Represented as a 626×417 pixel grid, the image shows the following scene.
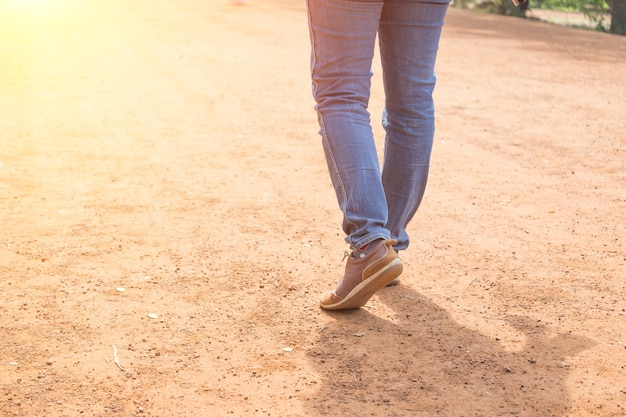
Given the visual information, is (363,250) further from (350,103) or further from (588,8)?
(588,8)

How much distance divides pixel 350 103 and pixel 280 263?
97cm

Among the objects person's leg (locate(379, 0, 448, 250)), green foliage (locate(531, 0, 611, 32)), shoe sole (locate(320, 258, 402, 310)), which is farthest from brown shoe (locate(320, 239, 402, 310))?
green foliage (locate(531, 0, 611, 32))

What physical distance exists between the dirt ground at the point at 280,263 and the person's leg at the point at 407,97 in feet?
1.25

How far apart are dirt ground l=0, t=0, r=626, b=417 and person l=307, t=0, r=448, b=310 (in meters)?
0.25

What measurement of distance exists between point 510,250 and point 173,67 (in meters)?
6.43

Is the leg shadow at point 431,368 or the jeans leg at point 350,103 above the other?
the jeans leg at point 350,103

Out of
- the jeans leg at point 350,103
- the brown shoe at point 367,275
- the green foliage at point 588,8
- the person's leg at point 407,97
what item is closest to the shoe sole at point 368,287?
the brown shoe at point 367,275

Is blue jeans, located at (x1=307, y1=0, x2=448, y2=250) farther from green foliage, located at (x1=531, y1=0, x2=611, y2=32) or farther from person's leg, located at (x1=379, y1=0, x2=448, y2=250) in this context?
green foliage, located at (x1=531, y1=0, x2=611, y2=32)

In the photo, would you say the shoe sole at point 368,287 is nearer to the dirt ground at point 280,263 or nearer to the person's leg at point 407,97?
the dirt ground at point 280,263

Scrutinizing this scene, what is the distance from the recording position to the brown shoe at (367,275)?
9.79 ft

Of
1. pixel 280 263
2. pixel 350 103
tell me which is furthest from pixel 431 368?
pixel 280 263

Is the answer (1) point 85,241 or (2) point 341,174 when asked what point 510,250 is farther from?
(1) point 85,241

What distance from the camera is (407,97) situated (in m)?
3.16

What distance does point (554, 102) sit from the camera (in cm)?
770
